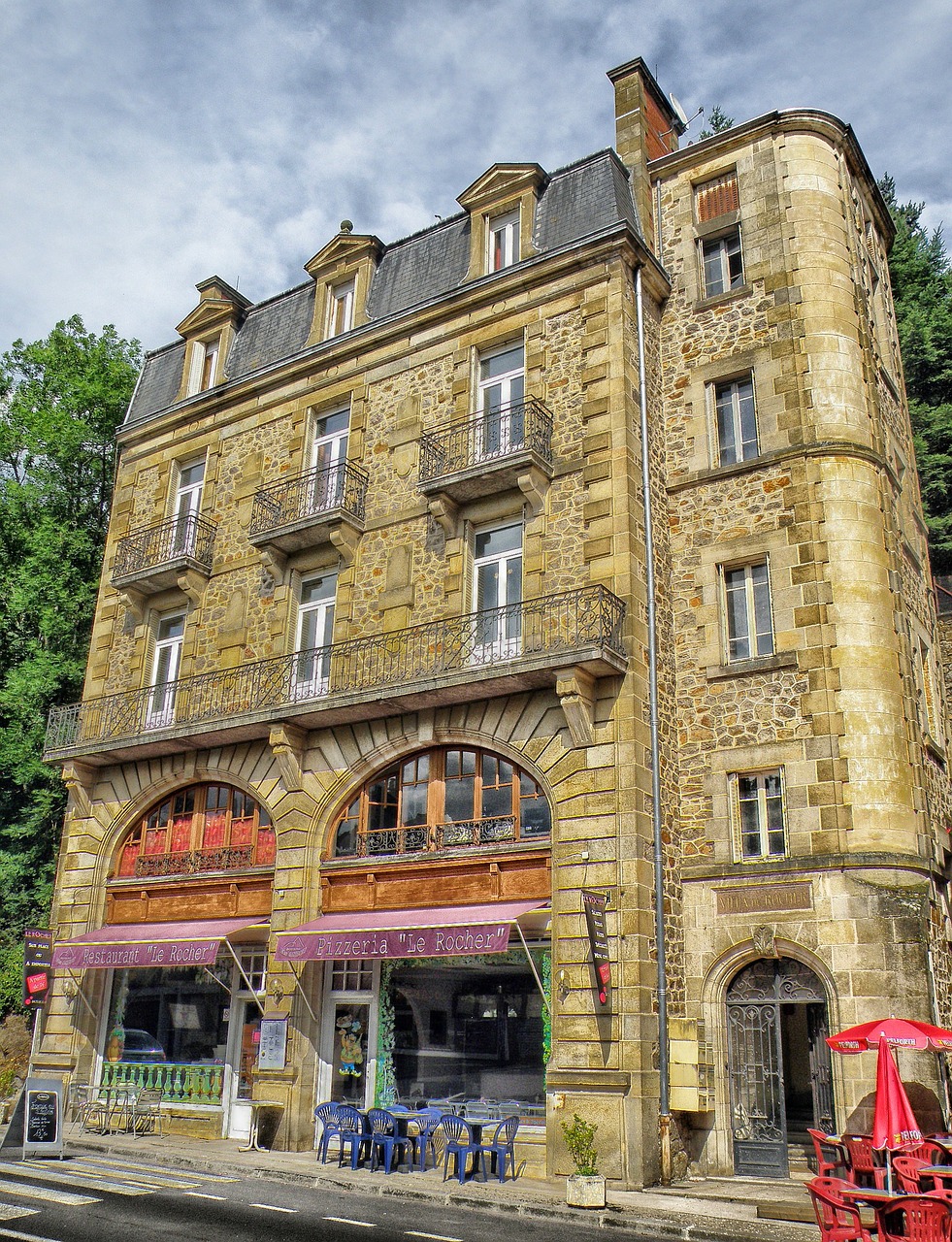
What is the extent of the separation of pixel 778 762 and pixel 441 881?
16.2 feet

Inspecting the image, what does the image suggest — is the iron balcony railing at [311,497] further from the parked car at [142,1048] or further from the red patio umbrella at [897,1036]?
the red patio umbrella at [897,1036]

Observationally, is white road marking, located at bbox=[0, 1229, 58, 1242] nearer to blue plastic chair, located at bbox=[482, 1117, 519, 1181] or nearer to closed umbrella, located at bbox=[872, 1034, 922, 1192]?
blue plastic chair, located at bbox=[482, 1117, 519, 1181]

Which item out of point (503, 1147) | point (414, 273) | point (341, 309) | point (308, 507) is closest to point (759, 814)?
point (503, 1147)

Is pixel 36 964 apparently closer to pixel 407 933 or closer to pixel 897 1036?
pixel 407 933

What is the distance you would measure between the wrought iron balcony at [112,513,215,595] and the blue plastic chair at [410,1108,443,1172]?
408 inches

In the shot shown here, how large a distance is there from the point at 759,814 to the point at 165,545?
1232 centimetres

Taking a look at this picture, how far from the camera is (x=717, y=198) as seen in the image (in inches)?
733

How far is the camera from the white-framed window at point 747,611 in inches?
627

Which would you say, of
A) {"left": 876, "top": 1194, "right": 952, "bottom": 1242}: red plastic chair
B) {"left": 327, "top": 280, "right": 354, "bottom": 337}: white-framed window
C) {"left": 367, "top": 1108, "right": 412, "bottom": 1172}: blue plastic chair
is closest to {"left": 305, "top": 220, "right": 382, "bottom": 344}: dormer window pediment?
{"left": 327, "top": 280, "right": 354, "bottom": 337}: white-framed window

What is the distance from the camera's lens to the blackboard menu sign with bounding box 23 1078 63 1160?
14438 mm

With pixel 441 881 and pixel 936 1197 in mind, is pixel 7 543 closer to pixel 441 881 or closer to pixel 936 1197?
pixel 441 881

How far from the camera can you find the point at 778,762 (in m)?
15.0

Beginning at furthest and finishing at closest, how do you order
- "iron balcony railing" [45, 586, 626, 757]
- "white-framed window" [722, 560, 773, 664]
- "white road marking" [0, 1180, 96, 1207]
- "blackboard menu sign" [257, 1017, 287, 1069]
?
"blackboard menu sign" [257, 1017, 287, 1069] < "white-framed window" [722, 560, 773, 664] < "iron balcony railing" [45, 586, 626, 757] < "white road marking" [0, 1180, 96, 1207]

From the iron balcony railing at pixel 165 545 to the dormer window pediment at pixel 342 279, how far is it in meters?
4.15
